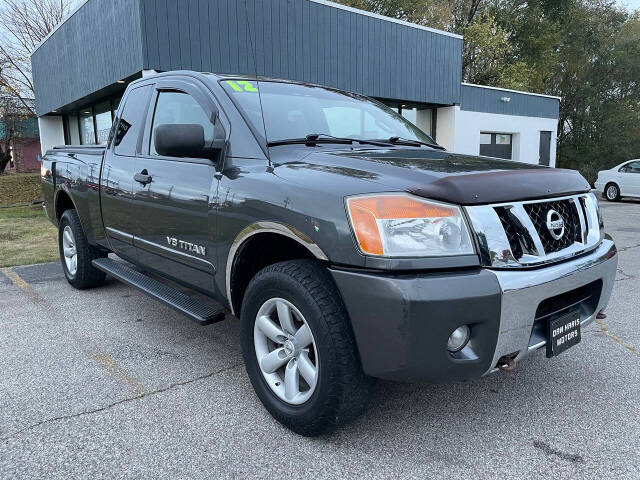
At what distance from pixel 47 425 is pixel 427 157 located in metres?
2.42

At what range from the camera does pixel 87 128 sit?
15211 millimetres

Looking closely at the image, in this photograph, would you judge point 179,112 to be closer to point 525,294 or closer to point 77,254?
point 77,254

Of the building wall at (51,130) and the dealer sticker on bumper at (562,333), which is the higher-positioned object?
the building wall at (51,130)

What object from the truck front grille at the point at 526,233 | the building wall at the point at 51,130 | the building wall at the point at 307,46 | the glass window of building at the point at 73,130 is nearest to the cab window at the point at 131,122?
the truck front grille at the point at 526,233

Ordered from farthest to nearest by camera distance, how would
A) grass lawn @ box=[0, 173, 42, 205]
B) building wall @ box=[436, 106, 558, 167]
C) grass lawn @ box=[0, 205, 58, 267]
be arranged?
building wall @ box=[436, 106, 558, 167]
grass lawn @ box=[0, 173, 42, 205]
grass lawn @ box=[0, 205, 58, 267]

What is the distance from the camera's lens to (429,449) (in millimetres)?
2326

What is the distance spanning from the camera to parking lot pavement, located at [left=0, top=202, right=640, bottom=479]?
2199 mm

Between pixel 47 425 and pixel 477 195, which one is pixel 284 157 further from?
pixel 47 425

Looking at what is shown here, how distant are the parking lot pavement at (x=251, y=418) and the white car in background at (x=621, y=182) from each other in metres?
14.3

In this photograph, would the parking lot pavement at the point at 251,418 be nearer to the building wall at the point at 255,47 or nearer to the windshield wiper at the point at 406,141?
the windshield wiper at the point at 406,141

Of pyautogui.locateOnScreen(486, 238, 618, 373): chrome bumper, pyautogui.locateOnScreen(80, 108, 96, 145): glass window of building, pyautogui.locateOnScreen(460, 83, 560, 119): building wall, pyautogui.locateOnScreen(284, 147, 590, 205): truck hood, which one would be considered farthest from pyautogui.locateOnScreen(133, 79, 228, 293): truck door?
pyautogui.locateOnScreen(460, 83, 560, 119): building wall

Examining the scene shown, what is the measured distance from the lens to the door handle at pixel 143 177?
11.1 ft

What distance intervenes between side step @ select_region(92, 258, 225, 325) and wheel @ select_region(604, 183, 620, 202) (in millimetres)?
16666

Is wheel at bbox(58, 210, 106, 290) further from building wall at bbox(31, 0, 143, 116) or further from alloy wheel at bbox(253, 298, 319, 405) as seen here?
building wall at bbox(31, 0, 143, 116)
